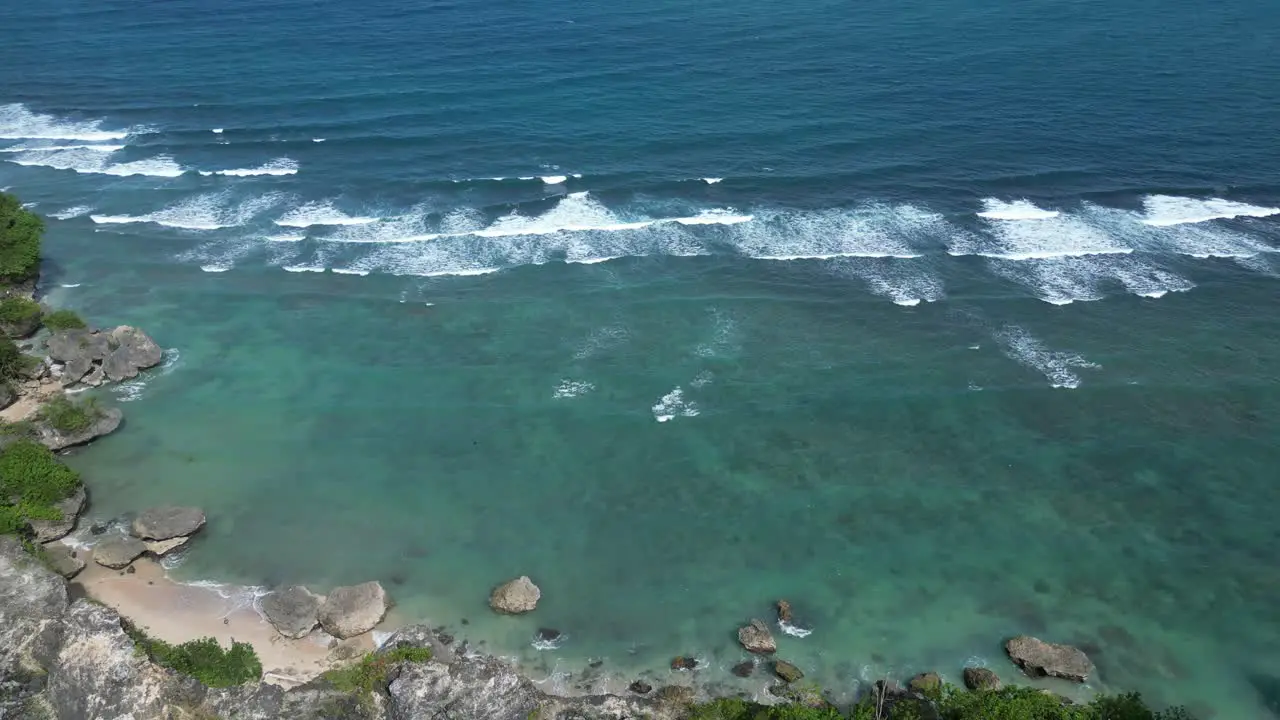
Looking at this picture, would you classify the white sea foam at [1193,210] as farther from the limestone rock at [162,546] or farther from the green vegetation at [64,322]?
the green vegetation at [64,322]

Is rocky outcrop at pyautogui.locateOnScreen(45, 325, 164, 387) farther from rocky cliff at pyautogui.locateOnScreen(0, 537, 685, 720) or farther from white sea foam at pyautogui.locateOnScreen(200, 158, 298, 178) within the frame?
white sea foam at pyautogui.locateOnScreen(200, 158, 298, 178)

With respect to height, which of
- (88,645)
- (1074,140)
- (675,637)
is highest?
(1074,140)

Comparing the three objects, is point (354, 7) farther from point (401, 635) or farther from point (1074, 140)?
point (401, 635)

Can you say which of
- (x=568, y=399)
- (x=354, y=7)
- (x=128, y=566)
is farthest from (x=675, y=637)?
(x=354, y=7)

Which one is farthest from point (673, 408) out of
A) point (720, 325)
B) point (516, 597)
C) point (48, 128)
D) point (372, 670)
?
point (48, 128)

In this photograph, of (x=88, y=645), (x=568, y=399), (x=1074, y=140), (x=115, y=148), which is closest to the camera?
(x=88, y=645)

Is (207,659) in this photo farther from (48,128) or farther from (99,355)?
(48,128)

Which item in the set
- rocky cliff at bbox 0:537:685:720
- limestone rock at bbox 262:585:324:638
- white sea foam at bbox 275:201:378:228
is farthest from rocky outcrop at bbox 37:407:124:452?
white sea foam at bbox 275:201:378:228
